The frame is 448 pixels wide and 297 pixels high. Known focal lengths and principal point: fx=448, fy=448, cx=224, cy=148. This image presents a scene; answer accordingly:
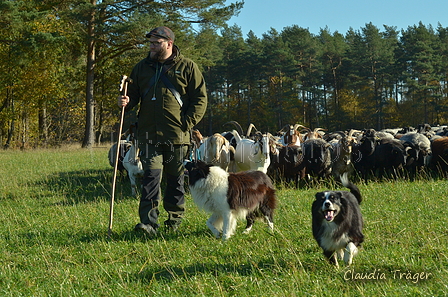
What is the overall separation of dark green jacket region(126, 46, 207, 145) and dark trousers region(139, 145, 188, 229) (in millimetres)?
172

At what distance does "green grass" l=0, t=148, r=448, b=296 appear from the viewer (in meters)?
4.01

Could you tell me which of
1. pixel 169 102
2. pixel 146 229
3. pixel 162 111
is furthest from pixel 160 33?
pixel 146 229

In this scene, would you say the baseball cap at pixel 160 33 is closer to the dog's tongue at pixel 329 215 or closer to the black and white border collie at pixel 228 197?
the black and white border collie at pixel 228 197

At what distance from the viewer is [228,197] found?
18.6 ft

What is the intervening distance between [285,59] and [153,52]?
139 ft

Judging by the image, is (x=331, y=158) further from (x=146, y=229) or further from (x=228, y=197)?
(x=146, y=229)

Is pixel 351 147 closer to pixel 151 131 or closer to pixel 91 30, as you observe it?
pixel 151 131

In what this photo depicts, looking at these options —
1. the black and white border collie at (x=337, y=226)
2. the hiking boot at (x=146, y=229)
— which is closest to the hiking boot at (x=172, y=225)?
the hiking boot at (x=146, y=229)

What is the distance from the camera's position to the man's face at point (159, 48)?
5.89 meters

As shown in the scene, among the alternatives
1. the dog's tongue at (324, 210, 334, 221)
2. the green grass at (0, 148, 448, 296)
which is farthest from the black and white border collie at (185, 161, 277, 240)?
the dog's tongue at (324, 210, 334, 221)

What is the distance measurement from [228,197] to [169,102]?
4.81 feet

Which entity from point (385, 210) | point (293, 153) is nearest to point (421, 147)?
point (293, 153)

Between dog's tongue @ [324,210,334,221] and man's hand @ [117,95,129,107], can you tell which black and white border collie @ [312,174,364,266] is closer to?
dog's tongue @ [324,210,334,221]

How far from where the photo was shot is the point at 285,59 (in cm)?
4691
